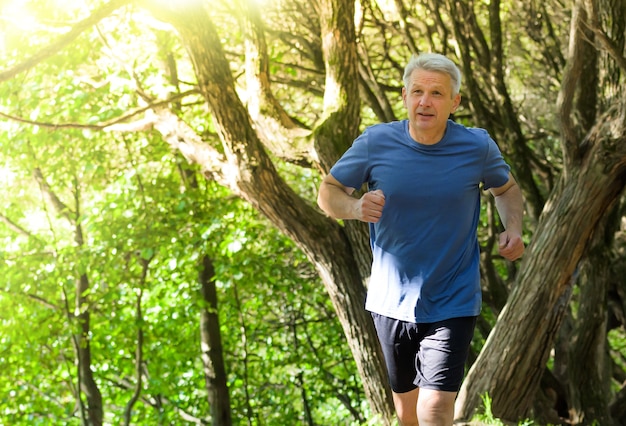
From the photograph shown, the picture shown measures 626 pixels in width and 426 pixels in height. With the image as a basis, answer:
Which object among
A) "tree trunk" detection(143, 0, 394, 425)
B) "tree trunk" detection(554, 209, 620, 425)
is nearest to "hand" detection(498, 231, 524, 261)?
"tree trunk" detection(143, 0, 394, 425)

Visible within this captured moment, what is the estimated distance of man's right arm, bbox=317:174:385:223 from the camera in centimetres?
280

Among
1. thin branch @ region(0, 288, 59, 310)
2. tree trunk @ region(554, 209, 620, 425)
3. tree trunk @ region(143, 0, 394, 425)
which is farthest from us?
thin branch @ region(0, 288, 59, 310)

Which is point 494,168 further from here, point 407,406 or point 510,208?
point 407,406

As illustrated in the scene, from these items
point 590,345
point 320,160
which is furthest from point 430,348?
point 590,345

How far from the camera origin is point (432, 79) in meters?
2.97

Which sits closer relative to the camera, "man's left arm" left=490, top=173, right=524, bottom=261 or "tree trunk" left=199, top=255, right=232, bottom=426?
"man's left arm" left=490, top=173, right=524, bottom=261

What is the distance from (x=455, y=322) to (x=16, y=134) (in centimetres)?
786

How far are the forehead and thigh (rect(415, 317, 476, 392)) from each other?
0.86 m

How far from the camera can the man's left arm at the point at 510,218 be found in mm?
3059

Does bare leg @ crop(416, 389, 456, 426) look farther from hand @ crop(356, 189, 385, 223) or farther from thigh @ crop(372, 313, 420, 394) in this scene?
hand @ crop(356, 189, 385, 223)

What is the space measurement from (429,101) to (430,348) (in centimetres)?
91

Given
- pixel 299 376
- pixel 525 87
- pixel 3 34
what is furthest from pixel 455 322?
pixel 299 376

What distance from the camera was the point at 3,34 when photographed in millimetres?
7633

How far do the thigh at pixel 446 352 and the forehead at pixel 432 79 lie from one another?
33.7 inches
